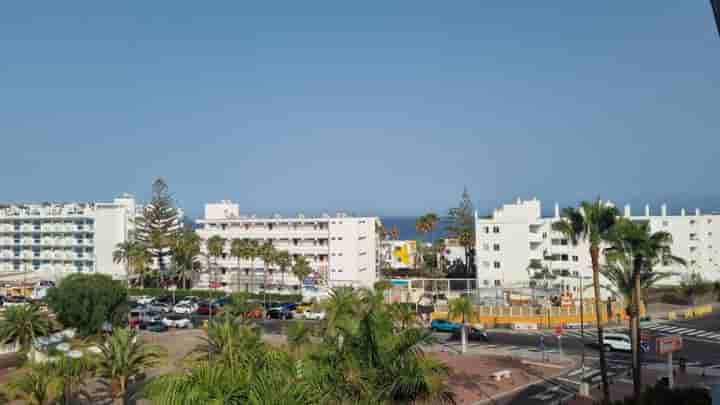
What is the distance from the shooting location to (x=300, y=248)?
3177 inches

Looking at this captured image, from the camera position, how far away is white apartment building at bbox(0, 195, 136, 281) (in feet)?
294

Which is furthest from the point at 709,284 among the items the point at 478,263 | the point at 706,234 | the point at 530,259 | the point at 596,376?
the point at 596,376

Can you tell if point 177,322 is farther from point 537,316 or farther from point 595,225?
point 595,225

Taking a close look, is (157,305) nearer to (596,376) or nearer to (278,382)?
(596,376)

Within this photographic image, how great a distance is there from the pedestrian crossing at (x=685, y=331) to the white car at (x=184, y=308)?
44736 millimetres

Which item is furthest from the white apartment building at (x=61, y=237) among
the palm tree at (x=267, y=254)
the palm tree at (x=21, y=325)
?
the palm tree at (x=21, y=325)

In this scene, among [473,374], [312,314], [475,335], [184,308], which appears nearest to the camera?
[473,374]

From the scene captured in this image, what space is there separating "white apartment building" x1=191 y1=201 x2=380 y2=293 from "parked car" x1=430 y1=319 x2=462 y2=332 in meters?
26.4

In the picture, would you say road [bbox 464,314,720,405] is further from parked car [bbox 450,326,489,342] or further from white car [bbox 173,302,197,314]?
white car [bbox 173,302,197,314]

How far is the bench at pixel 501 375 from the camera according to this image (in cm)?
3247

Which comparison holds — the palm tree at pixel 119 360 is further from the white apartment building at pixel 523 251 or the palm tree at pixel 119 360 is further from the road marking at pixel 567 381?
the white apartment building at pixel 523 251

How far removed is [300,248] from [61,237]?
130ft

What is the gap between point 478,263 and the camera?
75.2 meters

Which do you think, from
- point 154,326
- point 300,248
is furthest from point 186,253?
point 154,326
